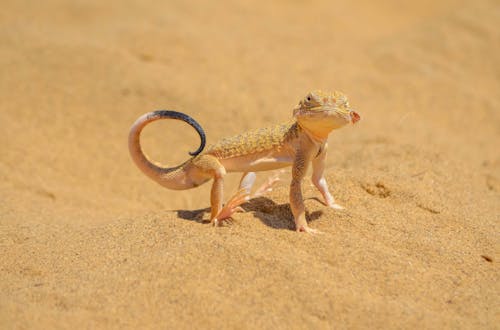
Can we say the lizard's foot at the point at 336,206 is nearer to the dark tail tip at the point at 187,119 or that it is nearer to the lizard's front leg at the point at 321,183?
the lizard's front leg at the point at 321,183

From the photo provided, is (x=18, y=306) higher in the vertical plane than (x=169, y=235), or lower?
lower

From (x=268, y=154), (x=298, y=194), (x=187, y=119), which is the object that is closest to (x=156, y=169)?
(x=187, y=119)

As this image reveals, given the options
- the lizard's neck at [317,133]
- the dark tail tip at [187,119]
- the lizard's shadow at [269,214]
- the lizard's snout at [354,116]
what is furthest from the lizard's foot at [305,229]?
the dark tail tip at [187,119]

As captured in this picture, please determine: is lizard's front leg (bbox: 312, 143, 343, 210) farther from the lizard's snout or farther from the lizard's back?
the lizard's snout

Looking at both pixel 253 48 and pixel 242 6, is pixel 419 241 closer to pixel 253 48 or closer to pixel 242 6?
pixel 253 48

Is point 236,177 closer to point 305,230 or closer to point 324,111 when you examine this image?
point 305,230

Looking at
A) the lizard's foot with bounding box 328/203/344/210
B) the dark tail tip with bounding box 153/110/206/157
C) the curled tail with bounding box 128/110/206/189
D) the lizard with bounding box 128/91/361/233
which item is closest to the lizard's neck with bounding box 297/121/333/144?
the lizard with bounding box 128/91/361/233

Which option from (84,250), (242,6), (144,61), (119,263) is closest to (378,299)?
(119,263)
